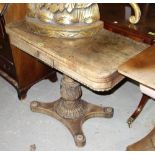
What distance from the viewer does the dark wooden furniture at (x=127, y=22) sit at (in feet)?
5.44

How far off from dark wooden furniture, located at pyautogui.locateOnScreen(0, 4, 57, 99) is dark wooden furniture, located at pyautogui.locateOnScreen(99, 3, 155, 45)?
613 mm

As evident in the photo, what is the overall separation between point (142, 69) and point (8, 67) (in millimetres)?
1320

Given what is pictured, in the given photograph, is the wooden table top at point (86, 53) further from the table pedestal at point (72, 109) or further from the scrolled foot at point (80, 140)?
the scrolled foot at point (80, 140)

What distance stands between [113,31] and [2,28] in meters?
0.78

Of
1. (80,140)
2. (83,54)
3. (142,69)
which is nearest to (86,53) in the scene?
(83,54)

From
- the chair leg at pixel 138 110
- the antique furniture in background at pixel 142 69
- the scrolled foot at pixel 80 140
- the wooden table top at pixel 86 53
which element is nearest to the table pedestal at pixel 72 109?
the scrolled foot at pixel 80 140

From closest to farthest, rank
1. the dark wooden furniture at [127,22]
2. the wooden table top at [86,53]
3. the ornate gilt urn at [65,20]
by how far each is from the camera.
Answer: the wooden table top at [86,53], the ornate gilt urn at [65,20], the dark wooden furniture at [127,22]

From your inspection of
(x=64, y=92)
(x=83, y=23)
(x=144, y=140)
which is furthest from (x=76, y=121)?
(x=83, y=23)

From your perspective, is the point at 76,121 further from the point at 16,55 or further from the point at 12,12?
the point at 12,12

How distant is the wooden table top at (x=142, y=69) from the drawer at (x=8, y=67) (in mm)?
1155

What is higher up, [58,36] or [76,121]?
[58,36]

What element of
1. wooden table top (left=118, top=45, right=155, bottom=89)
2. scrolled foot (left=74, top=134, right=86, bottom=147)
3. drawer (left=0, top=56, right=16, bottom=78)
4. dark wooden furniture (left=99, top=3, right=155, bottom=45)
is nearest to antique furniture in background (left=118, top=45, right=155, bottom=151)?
wooden table top (left=118, top=45, right=155, bottom=89)

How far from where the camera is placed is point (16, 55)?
2012mm

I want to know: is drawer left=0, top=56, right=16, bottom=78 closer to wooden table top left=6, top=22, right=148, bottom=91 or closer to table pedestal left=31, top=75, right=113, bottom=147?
table pedestal left=31, top=75, right=113, bottom=147
